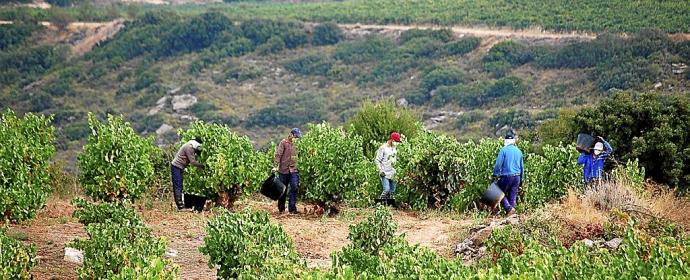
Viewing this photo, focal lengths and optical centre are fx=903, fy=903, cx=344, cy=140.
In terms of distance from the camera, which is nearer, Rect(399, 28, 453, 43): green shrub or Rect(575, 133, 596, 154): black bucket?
Rect(575, 133, 596, 154): black bucket

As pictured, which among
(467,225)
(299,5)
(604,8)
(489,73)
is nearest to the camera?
(467,225)

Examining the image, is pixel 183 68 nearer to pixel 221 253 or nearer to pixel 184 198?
pixel 184 198

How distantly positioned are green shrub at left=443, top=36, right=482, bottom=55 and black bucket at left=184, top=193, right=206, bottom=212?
41402 mm

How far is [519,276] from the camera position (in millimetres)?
6215

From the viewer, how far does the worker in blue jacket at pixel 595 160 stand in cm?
1275

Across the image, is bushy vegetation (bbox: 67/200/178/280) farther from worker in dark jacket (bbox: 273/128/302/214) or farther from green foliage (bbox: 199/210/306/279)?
worker in dark jacket (bbox: 273/128/302/214)

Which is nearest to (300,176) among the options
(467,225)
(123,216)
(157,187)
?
(467,225)

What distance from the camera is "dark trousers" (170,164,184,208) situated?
42.4 ft

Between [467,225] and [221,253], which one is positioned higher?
[221,253]

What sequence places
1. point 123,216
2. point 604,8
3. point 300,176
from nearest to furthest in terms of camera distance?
point 123,216 < point 300,176 < point 604,8

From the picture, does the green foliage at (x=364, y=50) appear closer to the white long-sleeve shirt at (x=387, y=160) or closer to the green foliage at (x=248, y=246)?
the white long-sleeve shirt at (x=387, y=160)

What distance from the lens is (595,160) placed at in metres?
12.9

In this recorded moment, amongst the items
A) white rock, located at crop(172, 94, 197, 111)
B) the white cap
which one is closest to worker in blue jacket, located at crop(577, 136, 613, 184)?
the white cap

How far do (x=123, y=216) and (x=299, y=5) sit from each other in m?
68.6
